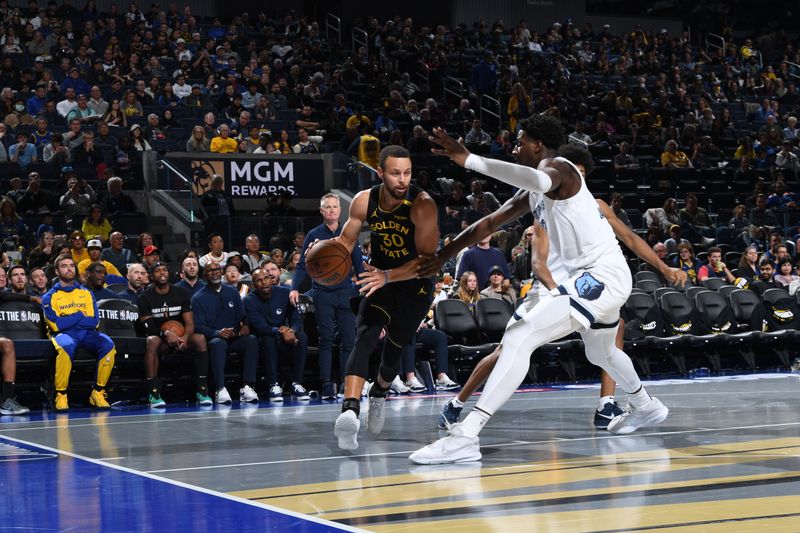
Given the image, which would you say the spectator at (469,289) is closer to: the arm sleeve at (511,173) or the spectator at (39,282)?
the spectator at (39,282)

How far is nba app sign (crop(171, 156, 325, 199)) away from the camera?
714 inches

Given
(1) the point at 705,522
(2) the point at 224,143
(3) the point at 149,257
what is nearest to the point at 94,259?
(3) the point at 149,257

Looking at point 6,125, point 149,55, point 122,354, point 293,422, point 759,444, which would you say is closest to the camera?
point 759,444

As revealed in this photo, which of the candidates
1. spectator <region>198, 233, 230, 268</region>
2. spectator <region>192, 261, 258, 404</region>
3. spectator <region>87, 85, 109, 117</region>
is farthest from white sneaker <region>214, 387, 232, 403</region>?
spectator <region>87, 85, 109, 117</region>

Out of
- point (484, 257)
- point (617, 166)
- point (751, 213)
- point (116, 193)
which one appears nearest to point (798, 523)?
point (484, 257)

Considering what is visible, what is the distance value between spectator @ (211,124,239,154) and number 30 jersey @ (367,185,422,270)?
39.1 ft

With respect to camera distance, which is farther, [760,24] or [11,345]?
[760,24]

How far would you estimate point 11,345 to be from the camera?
10430mm

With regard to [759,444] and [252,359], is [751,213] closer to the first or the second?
[252,359]

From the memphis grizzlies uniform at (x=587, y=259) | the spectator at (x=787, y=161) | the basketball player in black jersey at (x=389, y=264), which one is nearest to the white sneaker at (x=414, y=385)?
the basketball player in black jersey at (x=389, y=264)

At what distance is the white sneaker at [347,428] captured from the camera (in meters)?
6.85

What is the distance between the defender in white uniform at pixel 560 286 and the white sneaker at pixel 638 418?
0.72 meters

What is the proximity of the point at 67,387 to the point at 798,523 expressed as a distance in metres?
8.05

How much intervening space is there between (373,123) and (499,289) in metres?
9.92
